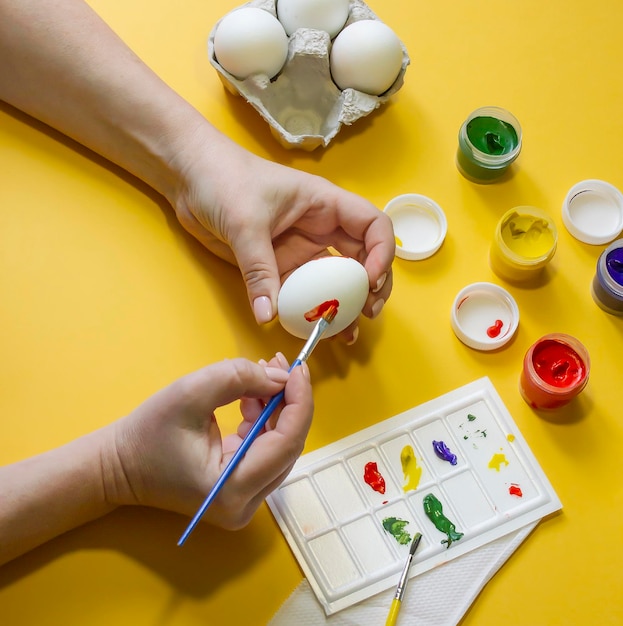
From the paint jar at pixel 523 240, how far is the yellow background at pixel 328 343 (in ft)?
0.12

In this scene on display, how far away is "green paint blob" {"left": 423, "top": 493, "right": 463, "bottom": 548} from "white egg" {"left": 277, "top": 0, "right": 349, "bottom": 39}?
32.4 inches

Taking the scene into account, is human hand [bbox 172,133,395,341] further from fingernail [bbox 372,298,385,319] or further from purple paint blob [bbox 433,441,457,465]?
purple paint blob [bbox 433,441,457,465]

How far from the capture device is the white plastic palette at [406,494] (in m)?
1.06

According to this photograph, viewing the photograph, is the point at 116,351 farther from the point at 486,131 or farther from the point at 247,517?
the point at 486,131

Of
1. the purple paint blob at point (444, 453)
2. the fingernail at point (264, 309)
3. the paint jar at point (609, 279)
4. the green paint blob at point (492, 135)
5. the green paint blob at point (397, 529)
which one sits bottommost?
the green paint blob at point (397, 529)

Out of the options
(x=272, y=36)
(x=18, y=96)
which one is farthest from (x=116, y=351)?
(x=272, y=36)

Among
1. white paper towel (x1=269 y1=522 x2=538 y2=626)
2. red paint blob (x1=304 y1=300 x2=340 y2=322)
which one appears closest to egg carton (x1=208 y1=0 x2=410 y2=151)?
red paint blob (x1=304 y1=300 x2=340 y2=322)

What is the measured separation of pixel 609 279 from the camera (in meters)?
1.17

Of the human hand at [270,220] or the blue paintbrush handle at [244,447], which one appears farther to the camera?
the human hand at [270,220]

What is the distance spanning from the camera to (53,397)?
1096mm

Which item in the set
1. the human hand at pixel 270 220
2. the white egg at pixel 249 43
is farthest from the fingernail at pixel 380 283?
the white egg at pixel 249 43

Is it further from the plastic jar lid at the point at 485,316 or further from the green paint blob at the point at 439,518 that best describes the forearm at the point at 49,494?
the plastic jar lid at the point at 485,316

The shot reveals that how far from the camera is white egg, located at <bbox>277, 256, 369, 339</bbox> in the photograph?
994 millimetres

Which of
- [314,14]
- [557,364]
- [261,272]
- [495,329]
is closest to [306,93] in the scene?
[314,14]
